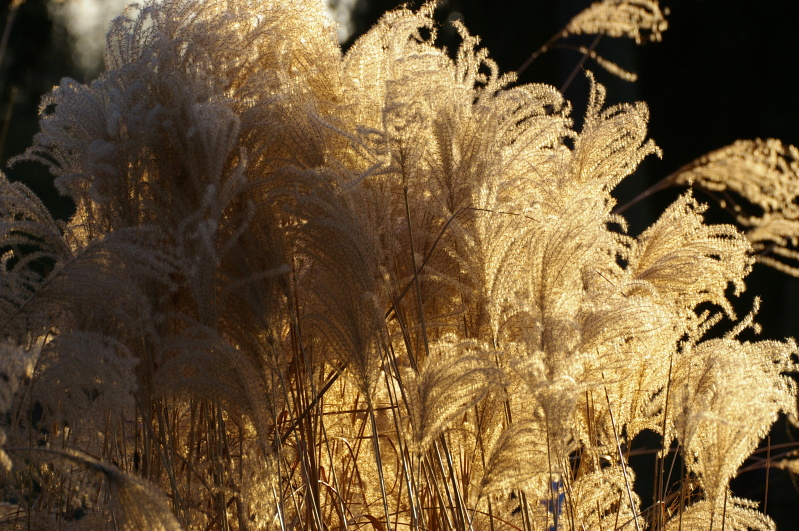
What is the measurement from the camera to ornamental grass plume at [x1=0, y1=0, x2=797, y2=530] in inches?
59.2

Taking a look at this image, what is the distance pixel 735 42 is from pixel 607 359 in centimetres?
368

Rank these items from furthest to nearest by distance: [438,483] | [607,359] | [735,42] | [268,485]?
[735,42] → [438,483] → [607,359] → [268,485]

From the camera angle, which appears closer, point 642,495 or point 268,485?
point 268,485

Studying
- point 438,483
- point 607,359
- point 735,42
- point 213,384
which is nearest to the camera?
point 213,384

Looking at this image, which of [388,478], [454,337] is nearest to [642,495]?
[388,478]

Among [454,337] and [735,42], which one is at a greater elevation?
[735,42]

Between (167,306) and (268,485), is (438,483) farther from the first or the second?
(167,306)

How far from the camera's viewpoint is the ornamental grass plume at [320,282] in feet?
4.93

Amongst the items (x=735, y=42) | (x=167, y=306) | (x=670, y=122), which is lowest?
(x=167, y=306)

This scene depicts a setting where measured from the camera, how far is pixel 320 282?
1.63 metres

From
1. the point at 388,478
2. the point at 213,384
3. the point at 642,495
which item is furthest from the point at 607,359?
the point at 642,495

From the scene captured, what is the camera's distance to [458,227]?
1598 millimetres

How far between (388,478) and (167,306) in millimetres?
764

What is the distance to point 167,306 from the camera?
1653mm
